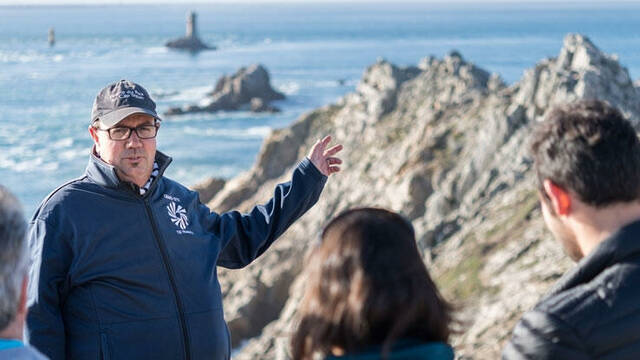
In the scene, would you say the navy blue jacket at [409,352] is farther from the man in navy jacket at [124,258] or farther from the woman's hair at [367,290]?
the man in navy jacket at [124,258]

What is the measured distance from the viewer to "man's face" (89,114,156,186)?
529cm

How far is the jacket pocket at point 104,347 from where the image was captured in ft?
16.1

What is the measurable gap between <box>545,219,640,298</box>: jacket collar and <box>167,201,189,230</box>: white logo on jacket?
247 centimetres

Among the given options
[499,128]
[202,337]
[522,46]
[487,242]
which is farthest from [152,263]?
[522,46]

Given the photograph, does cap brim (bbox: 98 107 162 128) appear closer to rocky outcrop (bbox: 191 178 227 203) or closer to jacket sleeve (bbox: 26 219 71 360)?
jacket sleeve (bbox: 26 219 71 360)

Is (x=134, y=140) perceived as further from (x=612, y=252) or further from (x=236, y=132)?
(x=236, y=132)

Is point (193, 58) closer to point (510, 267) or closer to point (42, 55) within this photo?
point (42, 55)

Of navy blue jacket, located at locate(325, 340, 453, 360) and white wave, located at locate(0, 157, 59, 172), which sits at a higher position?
navy blue jacket, located at locate(325, 340, 453, 360)

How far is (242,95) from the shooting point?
8519 centimetres

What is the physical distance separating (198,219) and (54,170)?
177 feet

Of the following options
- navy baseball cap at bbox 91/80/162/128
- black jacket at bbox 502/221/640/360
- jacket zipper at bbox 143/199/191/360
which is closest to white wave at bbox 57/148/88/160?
navy baseball cap at bbox 91/80/162/128

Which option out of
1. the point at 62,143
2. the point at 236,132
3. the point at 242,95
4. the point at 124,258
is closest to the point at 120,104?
the point at 124,258

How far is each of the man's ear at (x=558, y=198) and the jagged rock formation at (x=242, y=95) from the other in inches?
3077

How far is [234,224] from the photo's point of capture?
5.79 m
